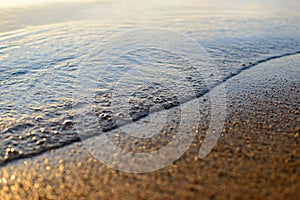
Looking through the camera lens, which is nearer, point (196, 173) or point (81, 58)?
point (196, 173)

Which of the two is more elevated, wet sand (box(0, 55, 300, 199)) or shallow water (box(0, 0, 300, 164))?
shallow water (box(0, 0, 300, 164))

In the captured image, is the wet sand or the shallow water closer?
the wet sand

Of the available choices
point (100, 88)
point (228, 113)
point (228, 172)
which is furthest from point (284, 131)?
point (100, 88)

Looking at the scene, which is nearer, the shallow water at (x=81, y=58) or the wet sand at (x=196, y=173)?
the wet sand at (x=196, y=173)

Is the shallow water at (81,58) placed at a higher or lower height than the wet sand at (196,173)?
higher

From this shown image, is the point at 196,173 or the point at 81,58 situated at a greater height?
the point at 81,58
